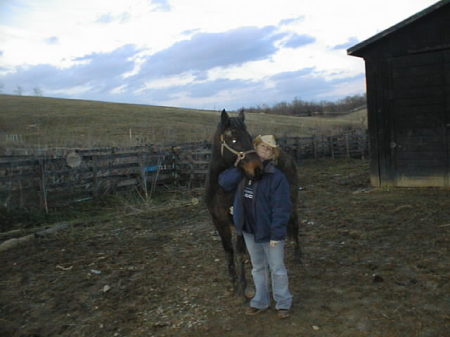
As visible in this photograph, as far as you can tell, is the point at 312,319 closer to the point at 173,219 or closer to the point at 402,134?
the point at 173,219

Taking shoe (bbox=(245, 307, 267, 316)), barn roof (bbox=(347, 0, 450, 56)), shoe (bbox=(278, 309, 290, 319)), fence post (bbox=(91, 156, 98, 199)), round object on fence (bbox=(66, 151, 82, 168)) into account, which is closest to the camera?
shoe (bbox=(278, 309, 290, 319))

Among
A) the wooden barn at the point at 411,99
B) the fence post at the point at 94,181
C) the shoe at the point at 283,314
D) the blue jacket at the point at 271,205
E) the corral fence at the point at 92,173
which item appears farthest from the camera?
the fence post at the point at 94,181

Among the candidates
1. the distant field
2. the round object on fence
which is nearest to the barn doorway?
the round object on fence

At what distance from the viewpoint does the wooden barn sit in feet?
29.4

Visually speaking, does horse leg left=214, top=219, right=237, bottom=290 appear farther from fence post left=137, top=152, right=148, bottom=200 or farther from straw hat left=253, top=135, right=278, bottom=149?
fence post left=137, top=152, right=148, bottom=200

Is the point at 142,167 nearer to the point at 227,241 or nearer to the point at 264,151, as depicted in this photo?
the point at 227,241

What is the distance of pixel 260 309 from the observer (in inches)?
138

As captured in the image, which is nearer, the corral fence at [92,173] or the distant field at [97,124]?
the corral fence at [92,173]

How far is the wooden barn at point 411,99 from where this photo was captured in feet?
29.4

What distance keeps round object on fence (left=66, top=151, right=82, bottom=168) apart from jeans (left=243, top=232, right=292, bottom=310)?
8291 millimetres

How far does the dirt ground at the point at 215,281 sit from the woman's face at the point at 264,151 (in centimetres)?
137

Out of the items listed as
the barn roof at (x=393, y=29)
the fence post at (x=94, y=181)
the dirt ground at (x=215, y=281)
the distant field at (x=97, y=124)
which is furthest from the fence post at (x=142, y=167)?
the distant field at (x=97, y=124)

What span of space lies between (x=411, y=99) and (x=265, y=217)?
7627 mm

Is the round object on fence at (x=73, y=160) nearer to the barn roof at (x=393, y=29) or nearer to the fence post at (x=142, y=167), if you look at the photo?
the fence post at (x=142, y=167)
